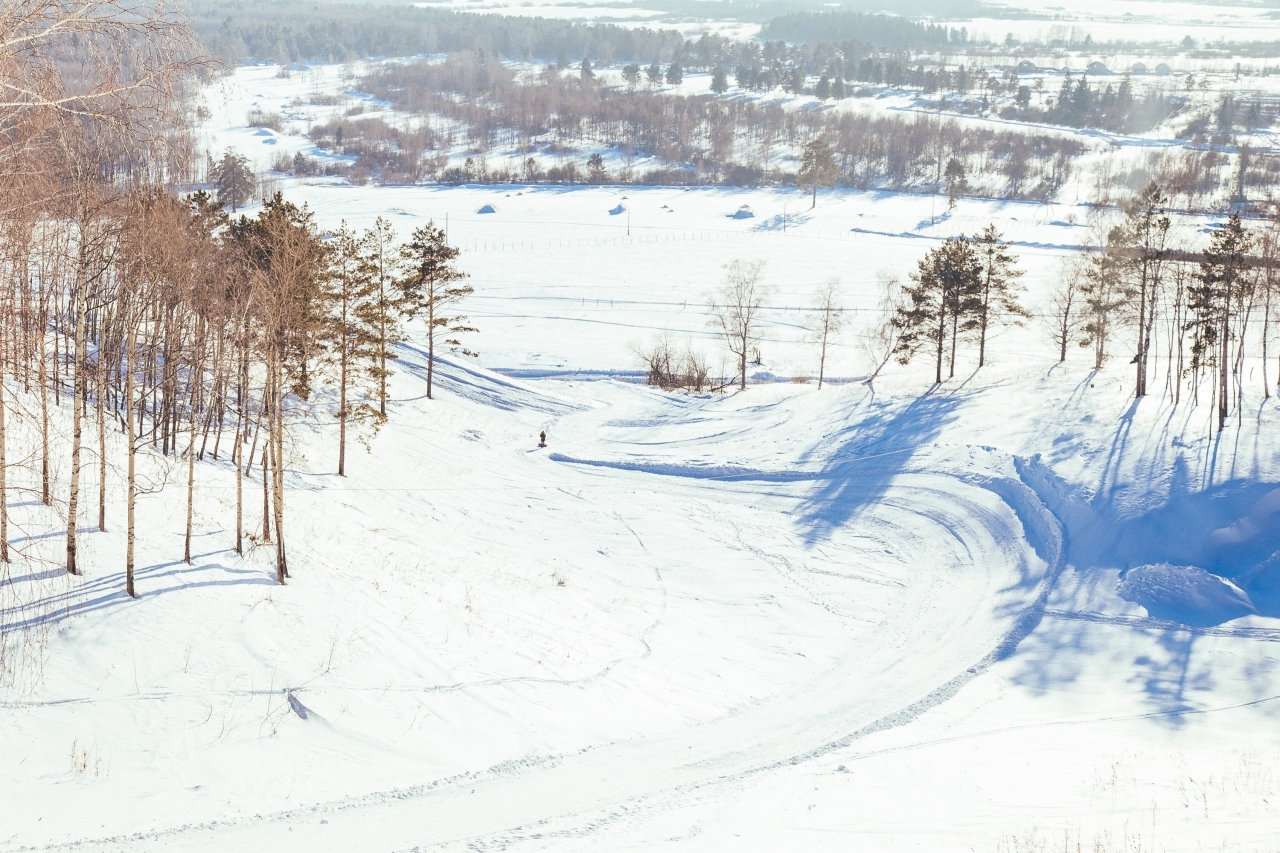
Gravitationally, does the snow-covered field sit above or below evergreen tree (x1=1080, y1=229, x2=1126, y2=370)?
below

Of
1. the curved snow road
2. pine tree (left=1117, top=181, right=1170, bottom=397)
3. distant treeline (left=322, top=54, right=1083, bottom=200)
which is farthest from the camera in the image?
distant treeline (left=322, top=54, right=1083, bottom=200)

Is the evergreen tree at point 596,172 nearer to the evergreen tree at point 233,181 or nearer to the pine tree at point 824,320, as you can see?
the evergreen tree at point 233,181

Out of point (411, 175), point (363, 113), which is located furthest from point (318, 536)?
point (363, 113)

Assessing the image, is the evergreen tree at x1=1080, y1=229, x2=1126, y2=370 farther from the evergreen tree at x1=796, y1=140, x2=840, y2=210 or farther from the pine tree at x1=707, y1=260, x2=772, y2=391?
the evergreen tree at x1=796, y1=140, x2=840, y2=210

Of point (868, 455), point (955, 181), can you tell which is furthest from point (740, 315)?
point (955, 181)

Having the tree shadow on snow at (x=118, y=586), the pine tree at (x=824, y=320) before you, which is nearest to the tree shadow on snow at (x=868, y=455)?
the pine tree at (x=824, y=320)

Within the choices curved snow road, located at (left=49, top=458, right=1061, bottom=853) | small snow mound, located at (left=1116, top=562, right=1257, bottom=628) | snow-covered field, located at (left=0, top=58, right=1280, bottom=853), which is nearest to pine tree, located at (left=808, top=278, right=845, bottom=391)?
snow-covered field, located at (left=0, top=58, right=1280, bottom=853)
